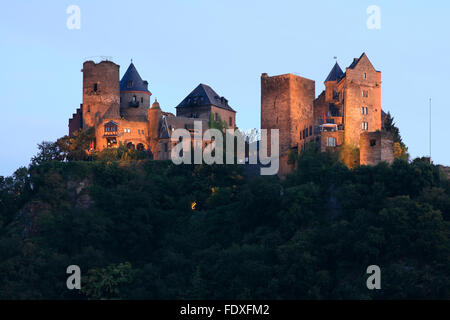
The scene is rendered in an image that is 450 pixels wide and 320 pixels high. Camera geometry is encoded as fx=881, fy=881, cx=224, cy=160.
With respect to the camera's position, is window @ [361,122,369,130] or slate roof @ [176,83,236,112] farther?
slate roof @ [176,83,236,112]

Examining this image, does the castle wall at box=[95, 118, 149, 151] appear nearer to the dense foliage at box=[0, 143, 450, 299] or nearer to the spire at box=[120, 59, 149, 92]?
the spire at box=[120, 59, 149, 92]

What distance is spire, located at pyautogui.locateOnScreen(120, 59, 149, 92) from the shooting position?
100 meters

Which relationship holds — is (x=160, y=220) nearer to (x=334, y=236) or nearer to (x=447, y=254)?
(x=334, y=236)

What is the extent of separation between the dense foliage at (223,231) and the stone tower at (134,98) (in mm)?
12255

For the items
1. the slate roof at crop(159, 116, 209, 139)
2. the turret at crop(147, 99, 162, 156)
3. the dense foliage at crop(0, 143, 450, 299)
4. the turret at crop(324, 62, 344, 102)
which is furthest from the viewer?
the turret at crop(147, 99, 162, 156)

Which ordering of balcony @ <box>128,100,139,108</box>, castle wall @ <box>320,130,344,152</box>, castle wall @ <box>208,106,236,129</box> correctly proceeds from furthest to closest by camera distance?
castle wall @ <box>208,106,236,129</box>
balcony @ <box>128,100,139,108</box>
castle wall @ <box>320,130,344,152</box>

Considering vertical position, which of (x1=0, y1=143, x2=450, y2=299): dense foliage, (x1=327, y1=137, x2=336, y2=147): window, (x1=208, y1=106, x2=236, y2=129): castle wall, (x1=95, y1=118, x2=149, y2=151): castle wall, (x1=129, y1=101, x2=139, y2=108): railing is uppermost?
(x1=129, y1=101, x2=139, y2=108): railing

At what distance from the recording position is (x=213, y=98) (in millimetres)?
103750

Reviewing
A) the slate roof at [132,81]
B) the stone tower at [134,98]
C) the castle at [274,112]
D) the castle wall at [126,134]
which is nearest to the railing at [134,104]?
the stone tower at [134,98]

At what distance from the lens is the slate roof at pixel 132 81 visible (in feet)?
330

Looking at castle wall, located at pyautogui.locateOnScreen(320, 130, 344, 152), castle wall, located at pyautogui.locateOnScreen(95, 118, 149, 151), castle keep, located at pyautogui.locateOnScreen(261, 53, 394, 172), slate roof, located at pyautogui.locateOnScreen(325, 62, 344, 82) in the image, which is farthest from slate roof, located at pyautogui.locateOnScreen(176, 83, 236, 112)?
castle wall, located at pyautogui.locateOnScreen(320, 130, 344, 152)

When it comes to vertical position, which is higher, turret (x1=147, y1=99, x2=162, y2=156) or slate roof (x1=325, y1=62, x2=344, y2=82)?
slate roof (x1=325, y1=62, x2=344, y2=82)

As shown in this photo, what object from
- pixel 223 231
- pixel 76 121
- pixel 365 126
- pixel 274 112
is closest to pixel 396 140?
pixel 365 126

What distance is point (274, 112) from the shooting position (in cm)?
9144
